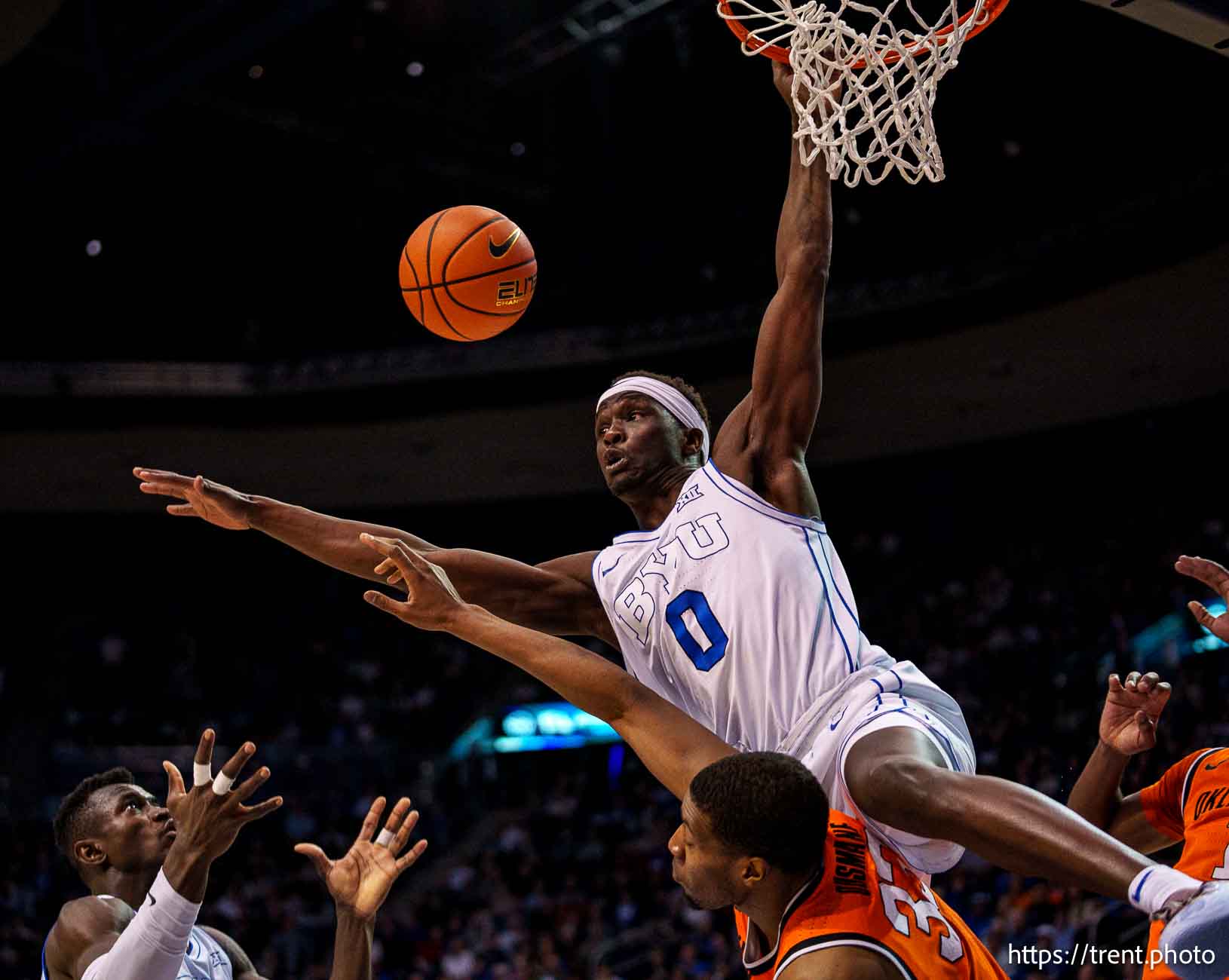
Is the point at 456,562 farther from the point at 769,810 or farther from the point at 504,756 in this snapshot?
the point at 504,756

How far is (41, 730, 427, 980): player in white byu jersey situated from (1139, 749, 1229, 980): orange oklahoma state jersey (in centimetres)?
188

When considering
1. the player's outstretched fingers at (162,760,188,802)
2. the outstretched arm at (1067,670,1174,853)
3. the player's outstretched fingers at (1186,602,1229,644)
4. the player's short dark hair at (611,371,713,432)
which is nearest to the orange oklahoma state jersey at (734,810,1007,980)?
the outstretched arm at (1067,670,1174,853)

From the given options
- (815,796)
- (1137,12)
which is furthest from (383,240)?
(815,796)

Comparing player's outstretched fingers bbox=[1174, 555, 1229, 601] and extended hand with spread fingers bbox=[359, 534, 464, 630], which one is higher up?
extended hand with spread fingers bbox=[359, 534, 464, 630]

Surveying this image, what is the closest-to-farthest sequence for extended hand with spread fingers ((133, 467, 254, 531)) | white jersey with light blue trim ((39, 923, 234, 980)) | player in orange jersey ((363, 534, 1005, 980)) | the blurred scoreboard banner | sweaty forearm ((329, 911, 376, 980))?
player in orange jersey ((363, 534, 1005, 980)), sweaty forearm ((329, 911, 376, 980)), white jersey with light blue trim ((39, 923, 234, 980)), extended hand with spread fingers ((133, 467, 254, 531)), the blurred scoreboard banner

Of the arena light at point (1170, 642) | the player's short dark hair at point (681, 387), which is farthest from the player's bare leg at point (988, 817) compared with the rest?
the arena light at point (1170, 642)

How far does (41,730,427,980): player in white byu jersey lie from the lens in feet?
9.95

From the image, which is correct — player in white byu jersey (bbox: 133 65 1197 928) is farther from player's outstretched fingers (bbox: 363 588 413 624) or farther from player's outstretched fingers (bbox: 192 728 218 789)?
player's outstretched fingers (bbox: 192 728 218 789)

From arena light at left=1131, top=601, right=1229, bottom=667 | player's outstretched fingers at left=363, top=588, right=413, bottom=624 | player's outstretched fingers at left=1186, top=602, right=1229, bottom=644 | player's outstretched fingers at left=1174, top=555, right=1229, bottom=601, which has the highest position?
player's outstretched fingers at left=363, top=588, right=413, bottom=624

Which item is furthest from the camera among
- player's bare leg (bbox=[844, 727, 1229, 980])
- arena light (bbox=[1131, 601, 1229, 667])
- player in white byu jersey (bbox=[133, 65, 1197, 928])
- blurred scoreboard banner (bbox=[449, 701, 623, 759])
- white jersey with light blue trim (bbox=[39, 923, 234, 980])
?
blurred scoreboard banner (bbox=[449, 701, 623, 759])

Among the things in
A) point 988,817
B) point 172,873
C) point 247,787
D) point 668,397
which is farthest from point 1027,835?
point 668,397

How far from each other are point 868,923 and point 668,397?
1.98m

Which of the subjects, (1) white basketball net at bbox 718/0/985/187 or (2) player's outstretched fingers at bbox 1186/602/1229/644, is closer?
(2) player's outstretched fingers at bbox 1186/602/1229/644

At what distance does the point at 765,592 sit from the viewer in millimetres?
3344
